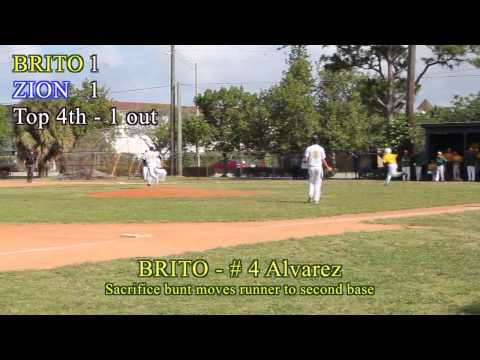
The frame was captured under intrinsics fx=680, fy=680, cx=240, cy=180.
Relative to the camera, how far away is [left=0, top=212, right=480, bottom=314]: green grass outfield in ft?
23.9

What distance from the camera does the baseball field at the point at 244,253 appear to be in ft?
24.6

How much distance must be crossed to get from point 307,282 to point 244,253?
229 centimetres

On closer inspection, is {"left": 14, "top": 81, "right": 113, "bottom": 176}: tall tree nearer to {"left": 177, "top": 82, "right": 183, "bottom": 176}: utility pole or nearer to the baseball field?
{"left": 177, "top": 82, "right": 183, "bottom": 176}: utility pole

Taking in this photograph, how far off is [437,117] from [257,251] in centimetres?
6386

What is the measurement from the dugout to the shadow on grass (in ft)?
109

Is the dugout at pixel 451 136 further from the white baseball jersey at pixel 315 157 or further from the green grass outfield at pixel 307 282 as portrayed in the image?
the green grass outfield at pixel 307 282

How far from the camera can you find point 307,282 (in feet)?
28.5

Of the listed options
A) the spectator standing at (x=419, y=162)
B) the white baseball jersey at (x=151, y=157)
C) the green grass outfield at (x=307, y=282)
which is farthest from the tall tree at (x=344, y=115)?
the green grass outfield at (x=307, y=282)

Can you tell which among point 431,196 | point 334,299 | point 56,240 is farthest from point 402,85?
point 334,299

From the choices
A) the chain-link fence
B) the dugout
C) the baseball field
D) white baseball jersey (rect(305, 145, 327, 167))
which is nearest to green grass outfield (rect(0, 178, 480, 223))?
the baseball field

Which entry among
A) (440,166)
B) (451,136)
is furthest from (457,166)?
(451,136)

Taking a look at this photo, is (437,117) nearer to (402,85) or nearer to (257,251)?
(402,85)

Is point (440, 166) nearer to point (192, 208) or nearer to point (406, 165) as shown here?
point (406, 165)
